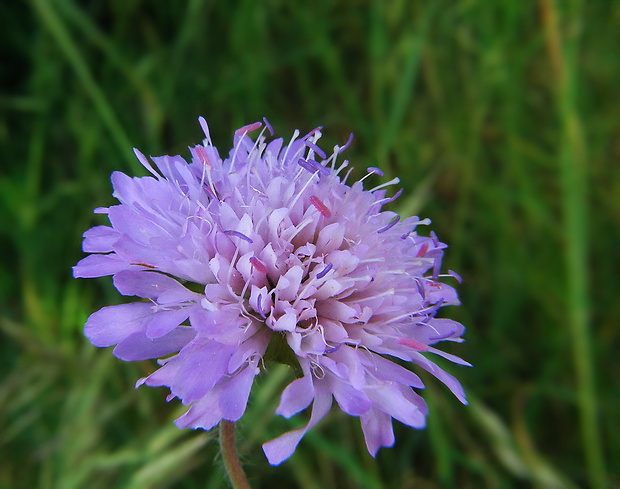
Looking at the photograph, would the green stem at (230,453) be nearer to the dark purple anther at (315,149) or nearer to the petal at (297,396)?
the petal at (297,396)

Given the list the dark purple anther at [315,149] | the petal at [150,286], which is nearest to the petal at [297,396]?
the petal at [150,286]

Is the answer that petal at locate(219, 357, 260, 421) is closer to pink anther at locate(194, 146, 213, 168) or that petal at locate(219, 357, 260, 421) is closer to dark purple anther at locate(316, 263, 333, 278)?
dark purple anther at locate(316, 263, 333, 278)

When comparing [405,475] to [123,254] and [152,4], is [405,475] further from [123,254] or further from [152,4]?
[152,4]

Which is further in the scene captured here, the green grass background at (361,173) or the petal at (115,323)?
the green grass background at (361,173)

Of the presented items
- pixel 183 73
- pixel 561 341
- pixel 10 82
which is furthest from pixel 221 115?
pixel 561 341

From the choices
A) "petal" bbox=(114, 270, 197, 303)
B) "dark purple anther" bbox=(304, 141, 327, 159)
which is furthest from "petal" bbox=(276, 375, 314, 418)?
"dark purple anther" bbox=(304, 141, 327, 159)

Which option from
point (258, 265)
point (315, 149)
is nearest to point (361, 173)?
point (315, 149)
